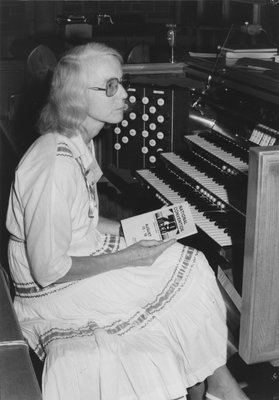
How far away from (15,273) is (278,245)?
1.01 meters

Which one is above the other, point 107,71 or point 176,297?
point 107,71

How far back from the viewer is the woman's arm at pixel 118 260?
2393 mm

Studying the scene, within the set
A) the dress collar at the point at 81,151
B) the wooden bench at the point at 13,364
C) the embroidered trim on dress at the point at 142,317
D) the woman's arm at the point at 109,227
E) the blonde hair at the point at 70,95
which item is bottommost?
the embroidered trim on dress at the point at 142,317

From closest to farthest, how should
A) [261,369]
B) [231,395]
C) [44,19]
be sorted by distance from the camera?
[231,395] → [261,369] → [44,19]

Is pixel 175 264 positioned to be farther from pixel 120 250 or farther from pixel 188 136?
pixel 188 136

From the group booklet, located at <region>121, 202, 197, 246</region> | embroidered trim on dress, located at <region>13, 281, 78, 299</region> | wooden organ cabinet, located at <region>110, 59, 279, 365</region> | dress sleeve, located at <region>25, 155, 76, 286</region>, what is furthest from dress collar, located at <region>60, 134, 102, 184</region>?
wooden organ cabinet, located at <region>110, 59, 279, 365</region>

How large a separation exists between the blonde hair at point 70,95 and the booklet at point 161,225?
459 mm

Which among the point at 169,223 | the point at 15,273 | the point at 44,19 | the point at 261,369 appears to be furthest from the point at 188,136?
the point at 44,19

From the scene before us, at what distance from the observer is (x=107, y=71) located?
263 cm

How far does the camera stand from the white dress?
215 centimetres

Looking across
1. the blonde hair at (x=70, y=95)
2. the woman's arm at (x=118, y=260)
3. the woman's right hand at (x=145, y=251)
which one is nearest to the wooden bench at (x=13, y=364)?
the woman's arm at (x=118, y=260)

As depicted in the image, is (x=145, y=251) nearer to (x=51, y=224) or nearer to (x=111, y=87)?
(x=51, y=224)

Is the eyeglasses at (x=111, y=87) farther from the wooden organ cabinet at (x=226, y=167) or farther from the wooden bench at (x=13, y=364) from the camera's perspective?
the wooden bench at (x=13, y=364)

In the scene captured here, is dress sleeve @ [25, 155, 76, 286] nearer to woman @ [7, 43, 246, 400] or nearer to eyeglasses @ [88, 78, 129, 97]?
woman @ [7, 43, 246, 400]
